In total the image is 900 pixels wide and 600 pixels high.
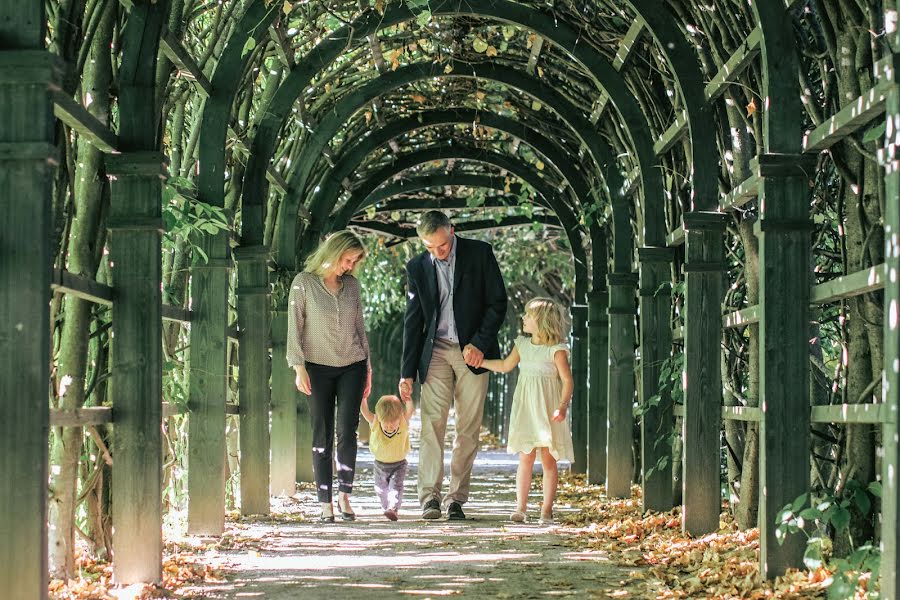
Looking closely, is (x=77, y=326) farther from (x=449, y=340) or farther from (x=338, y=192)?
(x=338, y=192)

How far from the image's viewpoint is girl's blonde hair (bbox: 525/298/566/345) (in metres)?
6.77

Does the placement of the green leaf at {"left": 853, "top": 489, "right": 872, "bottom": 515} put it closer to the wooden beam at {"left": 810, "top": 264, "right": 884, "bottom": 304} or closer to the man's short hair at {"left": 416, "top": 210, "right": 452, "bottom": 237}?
the wooden beam at {"left": 810, "top": 264, "right": 884, "bottom": 304}

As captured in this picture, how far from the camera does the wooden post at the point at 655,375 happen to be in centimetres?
688

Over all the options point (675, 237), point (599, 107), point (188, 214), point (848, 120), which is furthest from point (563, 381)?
point (848, 120)

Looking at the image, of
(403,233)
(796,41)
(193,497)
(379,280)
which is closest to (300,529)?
(193,497)

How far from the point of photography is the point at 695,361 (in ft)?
18.7

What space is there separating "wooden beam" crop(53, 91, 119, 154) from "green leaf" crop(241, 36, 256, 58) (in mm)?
1670

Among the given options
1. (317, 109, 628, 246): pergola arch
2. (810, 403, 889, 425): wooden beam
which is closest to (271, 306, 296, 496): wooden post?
(317, 109, 628, 246): pergola arch

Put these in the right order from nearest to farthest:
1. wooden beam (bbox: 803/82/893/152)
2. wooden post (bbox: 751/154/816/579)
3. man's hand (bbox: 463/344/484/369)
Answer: wooden beam (bbox: 803/82/893/152), wooden post (bbox: 751/154/816/579), man's hand (bbox: 463/344/484/369)

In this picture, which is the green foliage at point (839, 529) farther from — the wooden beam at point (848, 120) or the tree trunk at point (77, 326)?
the tree trunk at point (77, 326)

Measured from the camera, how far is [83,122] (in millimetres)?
3838

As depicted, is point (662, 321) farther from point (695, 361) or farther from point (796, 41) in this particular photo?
point (796, 41)

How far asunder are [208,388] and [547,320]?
1.99 meters

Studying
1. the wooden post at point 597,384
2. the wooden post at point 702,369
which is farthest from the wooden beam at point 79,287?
the wooden post at point 597,384
